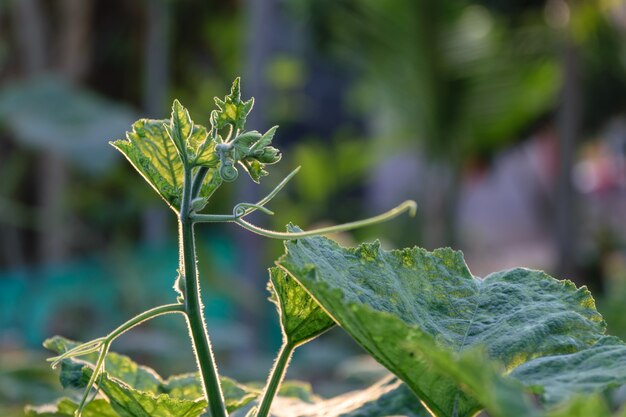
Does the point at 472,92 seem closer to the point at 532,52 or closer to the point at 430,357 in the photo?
the point at 532,52

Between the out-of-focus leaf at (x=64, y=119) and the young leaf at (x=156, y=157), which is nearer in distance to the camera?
the young leaf at (x=156, y=157)

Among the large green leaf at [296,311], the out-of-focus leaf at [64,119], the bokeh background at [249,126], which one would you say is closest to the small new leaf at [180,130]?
the large green leaf at [296,311]

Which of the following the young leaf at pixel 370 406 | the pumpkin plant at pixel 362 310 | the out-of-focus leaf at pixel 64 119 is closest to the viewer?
the pumpkin plant at pixel 362 310

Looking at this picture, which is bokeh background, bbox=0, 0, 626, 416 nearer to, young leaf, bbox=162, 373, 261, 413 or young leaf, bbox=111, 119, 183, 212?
young leaf, bbox=162, 373, 261, 413

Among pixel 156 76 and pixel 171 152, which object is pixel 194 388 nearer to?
pixel 171 152

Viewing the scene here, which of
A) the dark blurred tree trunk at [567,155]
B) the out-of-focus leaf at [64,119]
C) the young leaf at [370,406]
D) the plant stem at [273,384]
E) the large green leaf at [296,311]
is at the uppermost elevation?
the out-of-focus leaf at [64,119]

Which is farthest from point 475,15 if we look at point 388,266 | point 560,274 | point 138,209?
point 388,266

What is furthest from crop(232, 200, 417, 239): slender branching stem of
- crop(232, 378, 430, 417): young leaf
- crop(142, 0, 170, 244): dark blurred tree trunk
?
crop(142, 0, 170, 244): dark blurred tree trunk

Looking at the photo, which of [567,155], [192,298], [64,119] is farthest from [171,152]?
[567,155]

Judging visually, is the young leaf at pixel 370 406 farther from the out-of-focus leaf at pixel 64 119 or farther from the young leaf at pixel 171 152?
the out-of-focus leaf at pixel 64 119
